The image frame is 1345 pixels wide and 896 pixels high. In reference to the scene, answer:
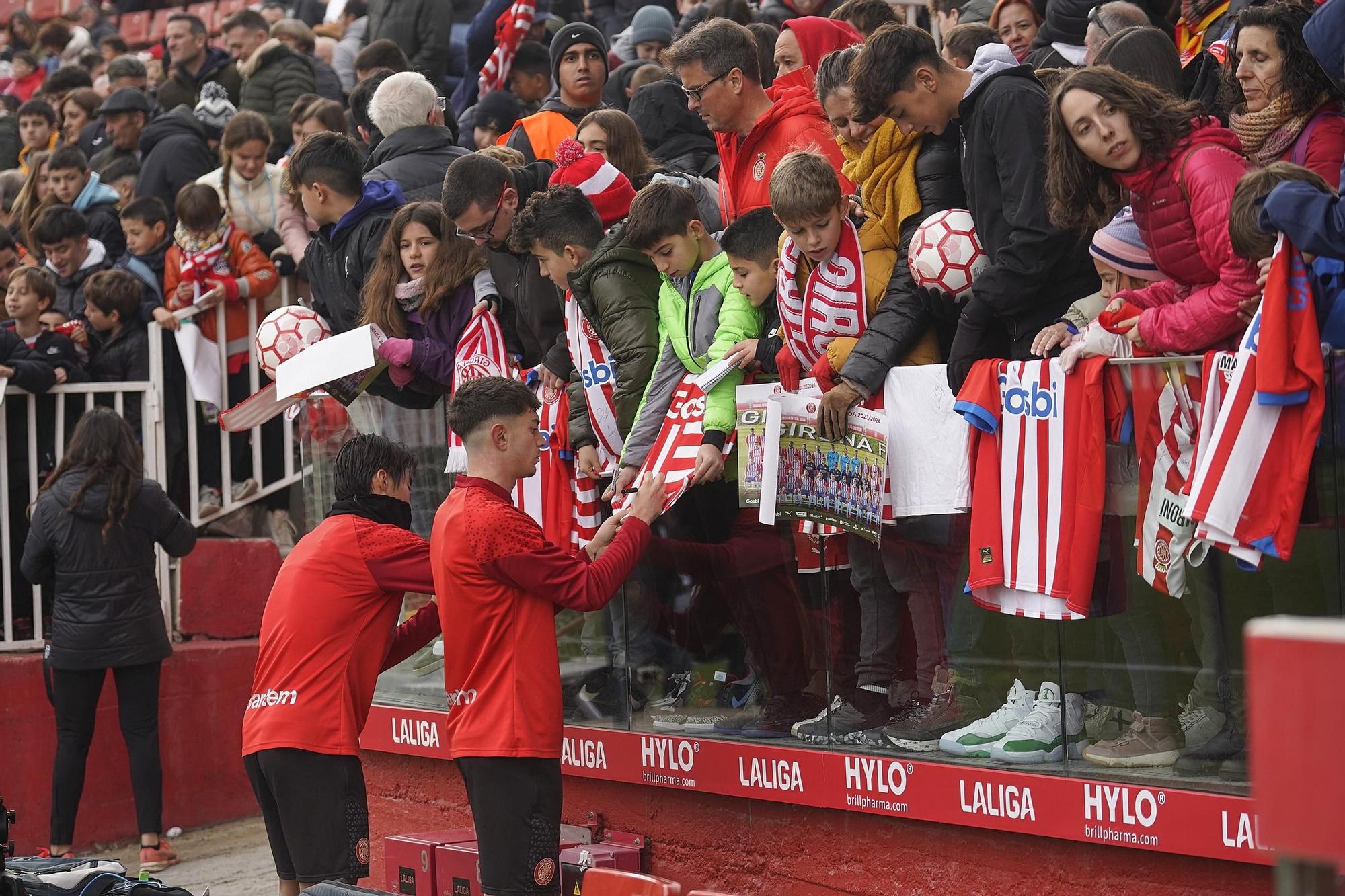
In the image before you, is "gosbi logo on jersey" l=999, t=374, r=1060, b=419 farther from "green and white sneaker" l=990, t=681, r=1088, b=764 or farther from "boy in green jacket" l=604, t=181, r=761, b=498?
"boy in green jacket" l=604, t=181, r=761, b=498

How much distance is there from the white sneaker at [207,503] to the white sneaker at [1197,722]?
677 cm

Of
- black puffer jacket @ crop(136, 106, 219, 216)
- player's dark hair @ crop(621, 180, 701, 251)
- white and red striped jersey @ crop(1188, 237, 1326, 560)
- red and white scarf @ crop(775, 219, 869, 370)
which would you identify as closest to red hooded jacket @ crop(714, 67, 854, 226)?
player's dark hair @ crop(621, 180, 701, 251)

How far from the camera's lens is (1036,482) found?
479cm

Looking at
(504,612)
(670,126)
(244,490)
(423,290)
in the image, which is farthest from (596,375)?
(244,490)

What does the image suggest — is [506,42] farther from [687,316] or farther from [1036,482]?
[1036,482]

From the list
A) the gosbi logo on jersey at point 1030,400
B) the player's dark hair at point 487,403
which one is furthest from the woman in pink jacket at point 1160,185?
the player's dark hair at point 487,403

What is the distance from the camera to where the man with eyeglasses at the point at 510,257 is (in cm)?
633

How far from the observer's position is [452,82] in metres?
12.0

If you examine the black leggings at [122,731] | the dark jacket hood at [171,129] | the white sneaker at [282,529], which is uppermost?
the dark jacket hood at [171,129]

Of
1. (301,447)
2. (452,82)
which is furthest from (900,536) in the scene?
(452,82)

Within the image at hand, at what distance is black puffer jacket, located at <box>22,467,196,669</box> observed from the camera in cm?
838

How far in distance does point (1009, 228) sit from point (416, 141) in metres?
3.96

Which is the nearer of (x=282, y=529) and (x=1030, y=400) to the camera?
(x=1030, y=400)

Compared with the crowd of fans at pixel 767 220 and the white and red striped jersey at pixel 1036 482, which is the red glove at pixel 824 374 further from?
the white and red striped jersey at pixel 1036 482
